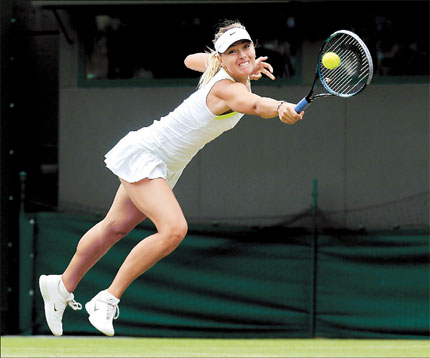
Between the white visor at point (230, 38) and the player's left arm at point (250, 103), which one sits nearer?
the player's left arm at point (250, 103)

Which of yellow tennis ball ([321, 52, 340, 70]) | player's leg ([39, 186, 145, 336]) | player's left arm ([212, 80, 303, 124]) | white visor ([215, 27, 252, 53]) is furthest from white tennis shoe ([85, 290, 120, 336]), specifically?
yellow tennis ball ([321, 52, 340, 70])

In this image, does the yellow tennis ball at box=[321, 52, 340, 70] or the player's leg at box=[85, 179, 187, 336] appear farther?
the player's leg at box=[85, 179, 187, 336]

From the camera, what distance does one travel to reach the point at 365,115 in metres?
13.0

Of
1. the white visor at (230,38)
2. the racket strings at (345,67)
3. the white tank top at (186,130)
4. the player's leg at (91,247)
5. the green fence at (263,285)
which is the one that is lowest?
the green fence at (263,285)

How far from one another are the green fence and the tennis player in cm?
494

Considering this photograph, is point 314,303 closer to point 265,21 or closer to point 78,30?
point 265,21

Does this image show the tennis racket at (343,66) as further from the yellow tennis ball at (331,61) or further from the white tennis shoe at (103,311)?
the white tennis shoe at (103,311)

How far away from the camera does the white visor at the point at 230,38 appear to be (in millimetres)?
6602

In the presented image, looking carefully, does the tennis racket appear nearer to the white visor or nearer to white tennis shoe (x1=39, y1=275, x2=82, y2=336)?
the white visor

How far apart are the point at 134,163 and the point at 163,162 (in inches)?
7.9

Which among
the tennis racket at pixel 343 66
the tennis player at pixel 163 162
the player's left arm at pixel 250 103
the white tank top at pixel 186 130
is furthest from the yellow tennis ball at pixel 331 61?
the white tank top at pixel 186 130

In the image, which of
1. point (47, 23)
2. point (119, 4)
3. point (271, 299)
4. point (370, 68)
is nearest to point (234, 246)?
point (271, 299)

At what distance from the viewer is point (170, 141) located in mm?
6973

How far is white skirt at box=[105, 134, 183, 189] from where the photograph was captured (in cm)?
688
